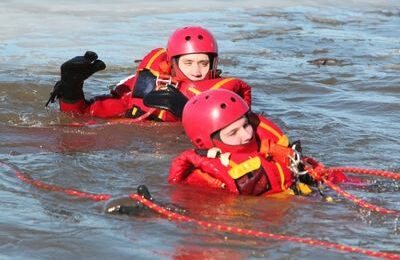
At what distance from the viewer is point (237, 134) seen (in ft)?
21.0

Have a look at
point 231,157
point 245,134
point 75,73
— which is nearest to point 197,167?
point 231,157

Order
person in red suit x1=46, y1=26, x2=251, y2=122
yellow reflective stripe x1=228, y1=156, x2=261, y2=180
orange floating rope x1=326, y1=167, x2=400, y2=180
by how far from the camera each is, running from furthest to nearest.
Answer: person in red suit x1=46, y1=26, x2=251, y2=122 < orange floating rope x1=326, y1=167, x2=400, y2=180 < yellow reflective stripe x1=228, y1=156, x2=261, y2=180

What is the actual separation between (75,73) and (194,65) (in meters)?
1.07

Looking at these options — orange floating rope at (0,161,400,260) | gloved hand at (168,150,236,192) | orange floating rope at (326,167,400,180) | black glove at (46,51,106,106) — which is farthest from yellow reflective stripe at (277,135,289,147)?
black glove at (46,51,106,106)

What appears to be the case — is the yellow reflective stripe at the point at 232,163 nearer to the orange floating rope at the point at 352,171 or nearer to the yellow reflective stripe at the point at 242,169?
the yellow reflective stripe at the point at 242,169

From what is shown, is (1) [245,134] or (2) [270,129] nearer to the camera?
(1) [245,134]

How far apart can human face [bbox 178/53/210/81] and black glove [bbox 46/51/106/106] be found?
2.39ft

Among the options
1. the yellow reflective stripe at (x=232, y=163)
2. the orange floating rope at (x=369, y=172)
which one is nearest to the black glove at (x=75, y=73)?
the yellow reflective stripe at (x=232, y=163)

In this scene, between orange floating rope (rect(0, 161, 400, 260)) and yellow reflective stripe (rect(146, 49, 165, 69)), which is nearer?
orange floating rope (rect(0, 161, 400, 260))

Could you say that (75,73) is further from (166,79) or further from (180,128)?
(180,128)

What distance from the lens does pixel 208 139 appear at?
21.1 feet

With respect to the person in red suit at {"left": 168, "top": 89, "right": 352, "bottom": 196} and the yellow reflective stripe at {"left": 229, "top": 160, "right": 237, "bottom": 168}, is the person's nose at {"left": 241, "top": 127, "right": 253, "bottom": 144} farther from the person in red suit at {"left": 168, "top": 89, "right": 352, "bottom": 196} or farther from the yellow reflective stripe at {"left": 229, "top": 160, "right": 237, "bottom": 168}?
the yellow reflective stripe at {"left": 229, "top": 160, "right": 237, "bottom": 168}

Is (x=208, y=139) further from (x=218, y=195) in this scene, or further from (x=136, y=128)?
(x=136, y=128)

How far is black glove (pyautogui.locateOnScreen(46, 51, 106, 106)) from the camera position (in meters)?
8.43
